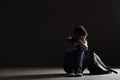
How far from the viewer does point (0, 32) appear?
6344 mm

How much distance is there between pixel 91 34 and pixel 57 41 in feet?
2.15

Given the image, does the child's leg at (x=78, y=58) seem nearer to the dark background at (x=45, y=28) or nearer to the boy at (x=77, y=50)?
the boy at (x=77, y=50)

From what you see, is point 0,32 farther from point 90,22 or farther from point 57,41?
point 90,22

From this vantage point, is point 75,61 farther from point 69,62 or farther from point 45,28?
point 45,28

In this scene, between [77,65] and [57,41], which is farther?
[57,41]

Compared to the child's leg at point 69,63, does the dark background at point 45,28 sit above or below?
above

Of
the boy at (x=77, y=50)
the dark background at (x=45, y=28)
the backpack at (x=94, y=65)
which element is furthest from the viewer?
the dark background at (x=45, y=28)

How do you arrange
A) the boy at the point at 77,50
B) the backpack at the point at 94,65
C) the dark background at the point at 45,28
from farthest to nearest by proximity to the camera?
the dark background at the point at 45,28, the backpack at the point at 94,65, the boy at the point at 77,50

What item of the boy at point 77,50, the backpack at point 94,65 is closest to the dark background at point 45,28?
the backpack at point 94,65

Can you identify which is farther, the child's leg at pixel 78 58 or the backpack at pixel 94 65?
the backpack at pixel 94 65

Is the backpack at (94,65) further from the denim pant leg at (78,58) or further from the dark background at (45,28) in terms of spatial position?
the dark background at (45,28)

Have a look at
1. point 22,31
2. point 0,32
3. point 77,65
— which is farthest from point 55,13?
point 77,65

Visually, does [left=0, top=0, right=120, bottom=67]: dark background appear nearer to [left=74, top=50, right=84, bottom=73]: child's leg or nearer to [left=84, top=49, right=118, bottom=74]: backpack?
[left=84, top=49, right=118, bottom=74]: backpack

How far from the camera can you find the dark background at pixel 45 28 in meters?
6.34
